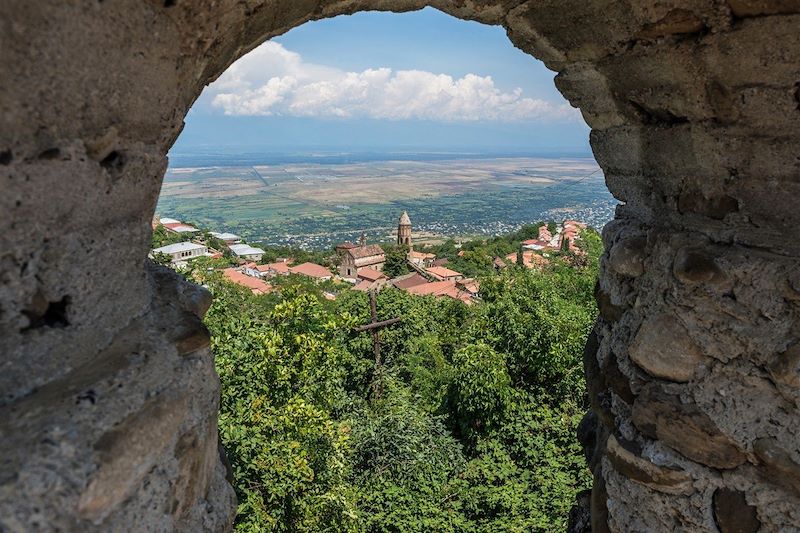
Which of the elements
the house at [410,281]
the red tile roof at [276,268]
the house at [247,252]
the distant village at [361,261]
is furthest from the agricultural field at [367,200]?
the red tile roof at [276,268]

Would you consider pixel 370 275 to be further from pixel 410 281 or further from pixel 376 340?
pixel 376 340

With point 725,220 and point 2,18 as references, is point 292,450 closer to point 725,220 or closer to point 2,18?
point 725,220

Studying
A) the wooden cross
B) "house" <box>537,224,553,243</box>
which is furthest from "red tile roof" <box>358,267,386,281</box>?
the wooden cross

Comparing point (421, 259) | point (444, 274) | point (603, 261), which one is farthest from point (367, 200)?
point (603, 261)

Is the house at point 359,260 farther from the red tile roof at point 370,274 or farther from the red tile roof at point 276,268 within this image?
the red tile roof at point 276,268

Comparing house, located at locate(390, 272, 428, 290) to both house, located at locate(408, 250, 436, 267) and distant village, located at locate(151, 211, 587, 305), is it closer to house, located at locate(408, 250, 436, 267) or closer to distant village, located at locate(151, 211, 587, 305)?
distant village, located at locate(151, 211, 587, 305)
